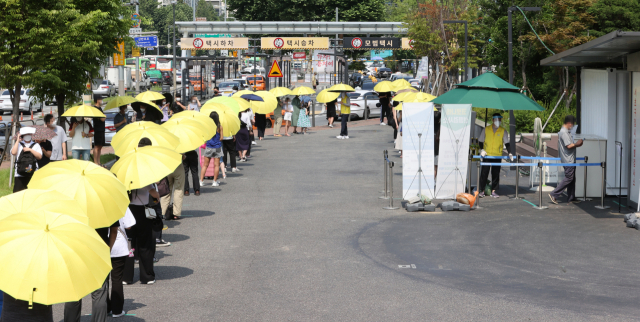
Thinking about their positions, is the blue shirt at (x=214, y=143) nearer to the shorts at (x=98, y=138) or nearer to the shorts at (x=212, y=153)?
the shorts at (x=212, y=153)

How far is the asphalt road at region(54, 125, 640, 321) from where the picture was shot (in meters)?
7.68

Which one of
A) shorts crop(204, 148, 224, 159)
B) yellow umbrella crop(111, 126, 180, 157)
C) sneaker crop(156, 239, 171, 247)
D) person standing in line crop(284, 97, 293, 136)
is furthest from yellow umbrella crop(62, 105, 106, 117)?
person standing in line crop(284, 97, 293, 136)

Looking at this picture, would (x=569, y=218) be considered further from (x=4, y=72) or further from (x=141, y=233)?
(x=4, y=72)

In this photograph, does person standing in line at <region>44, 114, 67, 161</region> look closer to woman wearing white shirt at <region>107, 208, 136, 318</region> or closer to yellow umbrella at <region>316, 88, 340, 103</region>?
woman wearing white shirt at <region>107, 208, 136, 318</region>

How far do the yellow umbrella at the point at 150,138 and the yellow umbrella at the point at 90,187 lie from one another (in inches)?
137

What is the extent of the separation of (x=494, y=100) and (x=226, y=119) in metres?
6.24

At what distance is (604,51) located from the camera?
13.0 metres

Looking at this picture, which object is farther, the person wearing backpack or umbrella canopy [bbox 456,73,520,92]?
umbrella canopy [bbox 456,73,520,92]

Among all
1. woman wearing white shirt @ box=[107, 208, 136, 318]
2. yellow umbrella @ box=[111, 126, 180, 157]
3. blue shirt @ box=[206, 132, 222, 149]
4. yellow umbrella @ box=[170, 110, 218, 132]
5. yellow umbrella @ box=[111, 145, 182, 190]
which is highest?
yellow umbrella @ box=[170, 110, 218, 132]

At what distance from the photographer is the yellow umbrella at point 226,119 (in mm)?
16523

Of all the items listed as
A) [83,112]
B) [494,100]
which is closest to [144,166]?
[494,100]

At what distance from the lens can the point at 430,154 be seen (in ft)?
46.1

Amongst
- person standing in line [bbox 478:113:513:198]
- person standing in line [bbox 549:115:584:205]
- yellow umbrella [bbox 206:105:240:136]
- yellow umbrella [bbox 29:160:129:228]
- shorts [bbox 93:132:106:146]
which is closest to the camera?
yellow umbrella [bbox 29:160:129:228]

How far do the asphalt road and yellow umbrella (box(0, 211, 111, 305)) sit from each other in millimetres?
2614
